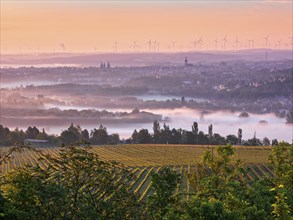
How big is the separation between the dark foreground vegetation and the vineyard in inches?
1314

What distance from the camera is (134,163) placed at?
73.6m

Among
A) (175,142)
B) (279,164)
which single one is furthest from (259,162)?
(279,164)

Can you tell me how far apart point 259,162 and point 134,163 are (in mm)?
16973

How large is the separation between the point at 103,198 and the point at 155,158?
62.3 metres

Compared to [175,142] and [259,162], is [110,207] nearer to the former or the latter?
[259,162]

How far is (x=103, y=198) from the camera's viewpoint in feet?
59.3

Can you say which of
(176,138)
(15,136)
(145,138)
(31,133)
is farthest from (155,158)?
(31,133)

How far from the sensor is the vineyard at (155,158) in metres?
63.7

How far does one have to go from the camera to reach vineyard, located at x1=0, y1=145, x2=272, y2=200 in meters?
63.7

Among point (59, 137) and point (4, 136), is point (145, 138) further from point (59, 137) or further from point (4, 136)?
point (4, 136)

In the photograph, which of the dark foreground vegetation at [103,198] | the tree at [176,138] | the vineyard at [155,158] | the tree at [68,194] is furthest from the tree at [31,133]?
the tree at [68,194]

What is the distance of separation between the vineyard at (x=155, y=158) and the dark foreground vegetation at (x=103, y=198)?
33368 millimetres

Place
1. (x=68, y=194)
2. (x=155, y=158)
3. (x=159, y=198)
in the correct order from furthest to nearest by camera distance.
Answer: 1. (x=155, y=158)
2. (x=159, y=198)
3. (x=68, y=194)

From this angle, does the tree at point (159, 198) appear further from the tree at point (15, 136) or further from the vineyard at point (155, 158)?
the tree at point (15, 136)
